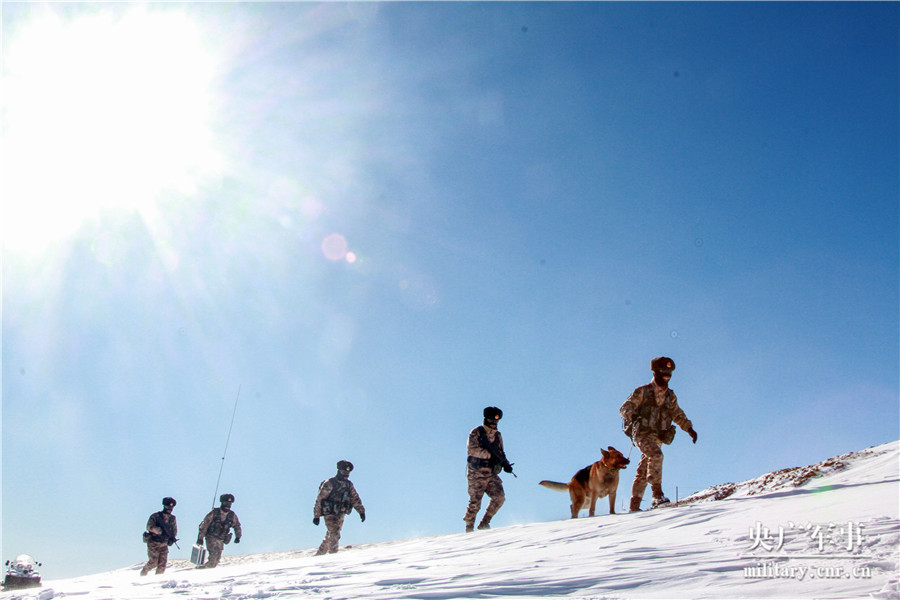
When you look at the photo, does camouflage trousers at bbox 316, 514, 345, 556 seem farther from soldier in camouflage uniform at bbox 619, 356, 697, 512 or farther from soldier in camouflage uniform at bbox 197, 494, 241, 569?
soldier in camouflage uniform at bbox 619, 356, 697, 512

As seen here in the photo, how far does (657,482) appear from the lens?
7320mm

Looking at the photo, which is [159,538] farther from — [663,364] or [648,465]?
[663,364]

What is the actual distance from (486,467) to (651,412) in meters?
2.81

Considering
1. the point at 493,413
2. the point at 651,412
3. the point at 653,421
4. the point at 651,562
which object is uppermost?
the point at 493,413

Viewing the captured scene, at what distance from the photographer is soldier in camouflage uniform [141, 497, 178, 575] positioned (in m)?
12.0

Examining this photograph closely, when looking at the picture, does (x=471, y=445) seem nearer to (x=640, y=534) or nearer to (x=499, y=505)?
(x=499, y=505)

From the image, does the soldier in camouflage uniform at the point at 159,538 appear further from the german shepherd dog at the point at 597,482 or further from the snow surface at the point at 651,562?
the german shepherd dog at the point at 597,482

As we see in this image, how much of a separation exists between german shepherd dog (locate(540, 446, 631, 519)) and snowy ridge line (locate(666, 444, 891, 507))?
4255mm

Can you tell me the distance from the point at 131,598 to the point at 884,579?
523 centimetres

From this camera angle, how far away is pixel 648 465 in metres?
7.41

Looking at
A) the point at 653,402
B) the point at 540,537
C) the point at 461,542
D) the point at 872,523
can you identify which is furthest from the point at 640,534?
the point at 653,402

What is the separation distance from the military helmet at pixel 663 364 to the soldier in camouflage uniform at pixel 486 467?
270cm

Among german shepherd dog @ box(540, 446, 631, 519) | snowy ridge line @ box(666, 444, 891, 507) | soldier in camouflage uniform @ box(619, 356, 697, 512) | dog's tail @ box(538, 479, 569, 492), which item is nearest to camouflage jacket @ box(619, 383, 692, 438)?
soldier in camouflage uniform @ box(619, 356, 697, 512)

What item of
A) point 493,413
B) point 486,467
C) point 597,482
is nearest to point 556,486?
point 597,482
